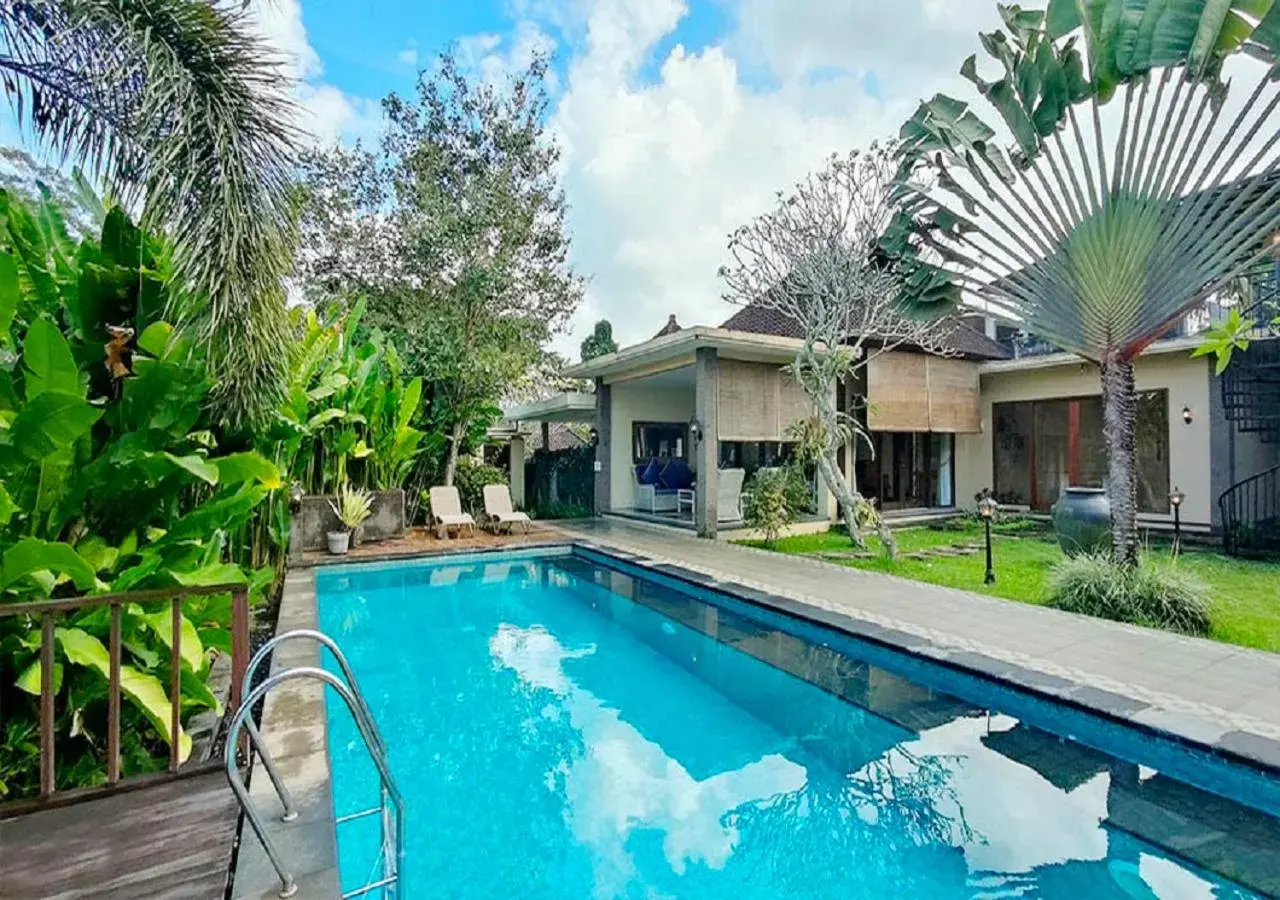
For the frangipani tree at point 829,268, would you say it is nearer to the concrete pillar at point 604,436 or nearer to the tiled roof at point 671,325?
the concrete pillar at point 604,436

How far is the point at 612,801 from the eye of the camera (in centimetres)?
451

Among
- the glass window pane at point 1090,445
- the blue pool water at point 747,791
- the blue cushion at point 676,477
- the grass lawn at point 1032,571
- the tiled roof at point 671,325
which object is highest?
the tiled roof at point 671,325

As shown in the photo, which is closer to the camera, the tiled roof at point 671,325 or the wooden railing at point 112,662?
the wooden railing at point 112,662

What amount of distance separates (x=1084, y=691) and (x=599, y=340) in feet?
131

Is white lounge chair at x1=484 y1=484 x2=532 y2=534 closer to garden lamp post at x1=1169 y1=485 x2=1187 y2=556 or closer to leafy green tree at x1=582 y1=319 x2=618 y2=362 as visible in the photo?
garden lamp post at x1=1169 y1=485 x2=1187 y2=556

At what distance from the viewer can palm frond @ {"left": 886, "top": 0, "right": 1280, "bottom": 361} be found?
6.41 metres

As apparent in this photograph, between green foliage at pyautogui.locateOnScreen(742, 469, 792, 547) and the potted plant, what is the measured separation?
746cm

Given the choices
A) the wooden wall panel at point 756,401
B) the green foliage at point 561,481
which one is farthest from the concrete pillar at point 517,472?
the wooden wall panel at point 756,401

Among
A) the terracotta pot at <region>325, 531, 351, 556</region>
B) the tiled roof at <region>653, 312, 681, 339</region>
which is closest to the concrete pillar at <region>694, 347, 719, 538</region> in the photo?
the terracotta pot at <region>325, 531, 351, 556</region>

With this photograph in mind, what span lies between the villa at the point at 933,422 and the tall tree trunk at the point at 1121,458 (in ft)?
19.6

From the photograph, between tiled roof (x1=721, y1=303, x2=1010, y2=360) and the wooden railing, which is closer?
the wooden railing

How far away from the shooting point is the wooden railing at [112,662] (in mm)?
2984

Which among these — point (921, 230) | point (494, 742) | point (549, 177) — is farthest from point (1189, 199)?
point (549, 177)

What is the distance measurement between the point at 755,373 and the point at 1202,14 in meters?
8.52
